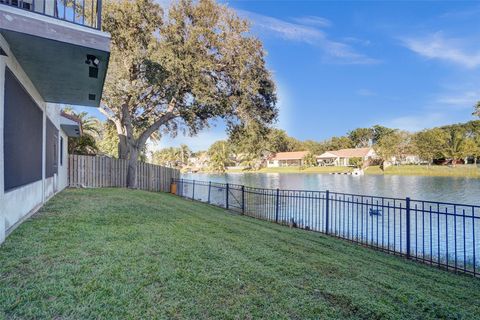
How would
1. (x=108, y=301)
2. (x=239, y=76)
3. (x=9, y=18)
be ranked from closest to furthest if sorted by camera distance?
(x=108, y=301) < (x=9, y=18) < (x=239, y=76)

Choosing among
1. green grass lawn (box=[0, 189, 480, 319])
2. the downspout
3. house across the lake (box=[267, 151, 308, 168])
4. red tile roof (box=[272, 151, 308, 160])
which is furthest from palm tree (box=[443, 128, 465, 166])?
the downspout

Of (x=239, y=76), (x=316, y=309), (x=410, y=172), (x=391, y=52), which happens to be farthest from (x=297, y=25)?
(x=410, y=172)

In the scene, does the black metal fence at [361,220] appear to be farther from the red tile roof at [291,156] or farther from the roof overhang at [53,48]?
the red tile roof at [291,156]

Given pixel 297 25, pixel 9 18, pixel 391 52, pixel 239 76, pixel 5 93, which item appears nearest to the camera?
pixel 9 18

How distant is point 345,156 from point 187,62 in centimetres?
6449

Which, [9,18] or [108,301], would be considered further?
[9,18]

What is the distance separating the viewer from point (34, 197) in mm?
6629

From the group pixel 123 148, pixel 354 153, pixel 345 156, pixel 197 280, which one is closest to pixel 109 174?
pixel 123 148

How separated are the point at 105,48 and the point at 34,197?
397 centimetres

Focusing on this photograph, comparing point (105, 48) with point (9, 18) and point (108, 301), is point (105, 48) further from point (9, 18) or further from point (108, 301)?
point (108, 301)

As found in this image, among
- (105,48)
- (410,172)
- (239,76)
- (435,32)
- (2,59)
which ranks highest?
(435,32)

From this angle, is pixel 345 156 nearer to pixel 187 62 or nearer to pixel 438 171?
pixel 438 171

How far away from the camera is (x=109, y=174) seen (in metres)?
16.2

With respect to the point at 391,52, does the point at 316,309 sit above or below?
below
